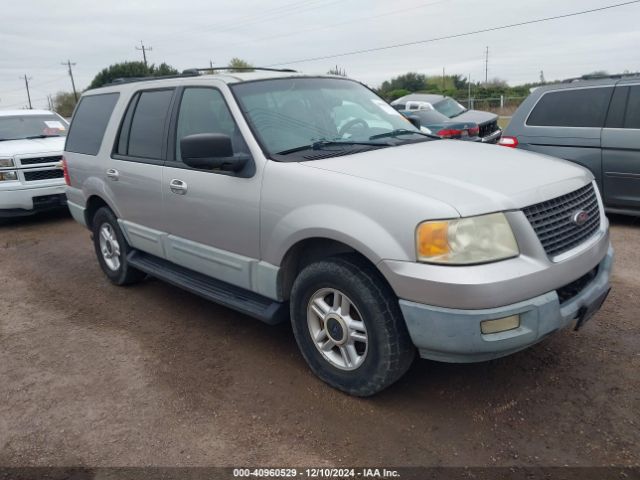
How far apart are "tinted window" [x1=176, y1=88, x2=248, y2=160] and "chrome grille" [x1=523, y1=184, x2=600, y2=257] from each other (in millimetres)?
1834

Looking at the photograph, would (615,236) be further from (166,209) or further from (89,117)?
(89,117)

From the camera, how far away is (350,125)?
3.93 meters

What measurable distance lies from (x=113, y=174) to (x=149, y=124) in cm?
65

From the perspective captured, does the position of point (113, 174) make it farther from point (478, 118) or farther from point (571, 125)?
point (478, 118)

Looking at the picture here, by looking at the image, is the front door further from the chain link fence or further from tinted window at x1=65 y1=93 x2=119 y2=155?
the chain link fence

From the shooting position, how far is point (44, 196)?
8.52 meters

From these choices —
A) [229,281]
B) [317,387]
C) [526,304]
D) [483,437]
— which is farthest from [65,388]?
[526,304]

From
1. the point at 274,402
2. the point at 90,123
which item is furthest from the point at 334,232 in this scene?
the point at 90,123

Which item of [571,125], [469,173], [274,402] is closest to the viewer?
[469,173]

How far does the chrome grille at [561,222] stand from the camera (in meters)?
2.81

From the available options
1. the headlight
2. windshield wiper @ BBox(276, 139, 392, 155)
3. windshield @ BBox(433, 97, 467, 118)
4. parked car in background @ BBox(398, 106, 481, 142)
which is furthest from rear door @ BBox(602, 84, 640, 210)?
windshield @ BBox(433, 97, 467, 118)

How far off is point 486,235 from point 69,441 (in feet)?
8.21

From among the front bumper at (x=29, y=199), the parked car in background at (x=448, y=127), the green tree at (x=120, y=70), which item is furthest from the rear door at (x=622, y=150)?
the green tree at (x=120, y=70)

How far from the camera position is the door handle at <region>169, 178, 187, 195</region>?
3968 millimetres
